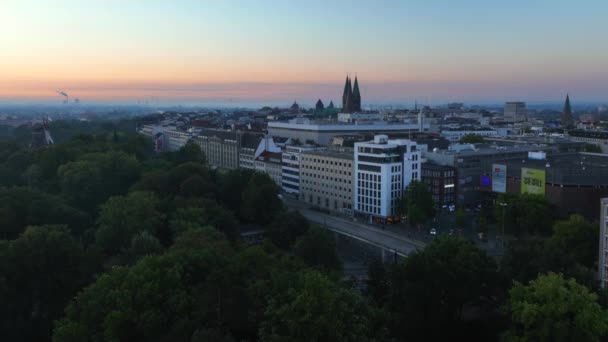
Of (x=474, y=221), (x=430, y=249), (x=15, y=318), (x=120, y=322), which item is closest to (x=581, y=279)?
(x=430, y=249)

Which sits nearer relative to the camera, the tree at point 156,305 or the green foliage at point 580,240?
the tree at point 156,305

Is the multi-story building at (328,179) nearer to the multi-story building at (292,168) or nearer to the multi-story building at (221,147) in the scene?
the multi-story building at (292,168)

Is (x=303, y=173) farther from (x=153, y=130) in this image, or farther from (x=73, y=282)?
(x=153, y=130)

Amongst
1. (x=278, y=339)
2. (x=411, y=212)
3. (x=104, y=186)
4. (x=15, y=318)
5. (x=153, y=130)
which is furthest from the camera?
(x=153, y=130)

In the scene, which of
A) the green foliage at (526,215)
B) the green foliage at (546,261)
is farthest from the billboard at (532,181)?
the green foliage at (546,261)

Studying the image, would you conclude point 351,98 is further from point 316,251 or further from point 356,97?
point 316,251
